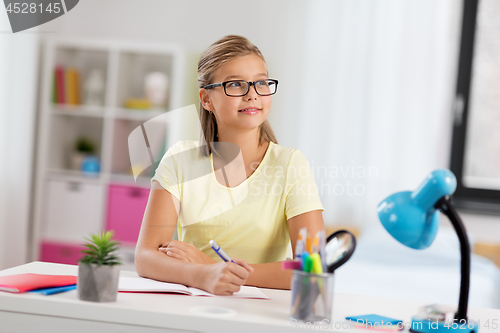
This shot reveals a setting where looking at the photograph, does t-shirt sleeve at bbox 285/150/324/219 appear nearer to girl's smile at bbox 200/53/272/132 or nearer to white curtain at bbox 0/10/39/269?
girl's smile at bbox 200/53/272/132

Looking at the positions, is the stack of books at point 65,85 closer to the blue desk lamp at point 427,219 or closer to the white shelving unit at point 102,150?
the white shelving unit at point 102,150

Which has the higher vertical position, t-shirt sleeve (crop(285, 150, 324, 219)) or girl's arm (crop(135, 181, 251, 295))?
t-shirt sleeve (crop(285, 150, 324, 219))

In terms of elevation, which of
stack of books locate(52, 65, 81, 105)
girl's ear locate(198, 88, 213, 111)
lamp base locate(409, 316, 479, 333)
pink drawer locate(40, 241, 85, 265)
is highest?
stack of books locate(52, 65, 81, 105)

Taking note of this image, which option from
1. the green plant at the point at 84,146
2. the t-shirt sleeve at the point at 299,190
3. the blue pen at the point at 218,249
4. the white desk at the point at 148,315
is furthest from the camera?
the green plant at the point at 84,146

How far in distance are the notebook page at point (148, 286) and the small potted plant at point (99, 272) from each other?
10 cm

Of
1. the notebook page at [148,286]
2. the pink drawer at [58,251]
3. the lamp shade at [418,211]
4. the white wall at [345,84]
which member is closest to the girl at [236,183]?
the notebook page at [148,286]

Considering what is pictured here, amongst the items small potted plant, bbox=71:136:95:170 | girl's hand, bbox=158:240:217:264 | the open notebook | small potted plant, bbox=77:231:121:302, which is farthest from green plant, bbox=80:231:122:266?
small potted plant, bbox=71:136:95:170

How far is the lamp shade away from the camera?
30.5 inches

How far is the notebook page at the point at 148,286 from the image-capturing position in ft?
3.01

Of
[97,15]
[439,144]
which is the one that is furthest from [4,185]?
[439,144]

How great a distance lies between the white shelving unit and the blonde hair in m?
1.47

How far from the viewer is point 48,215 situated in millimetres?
2914

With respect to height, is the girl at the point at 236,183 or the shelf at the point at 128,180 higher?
the girl at the point at 236,183

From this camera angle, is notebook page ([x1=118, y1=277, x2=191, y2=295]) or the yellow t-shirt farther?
the yellow t-shirt
